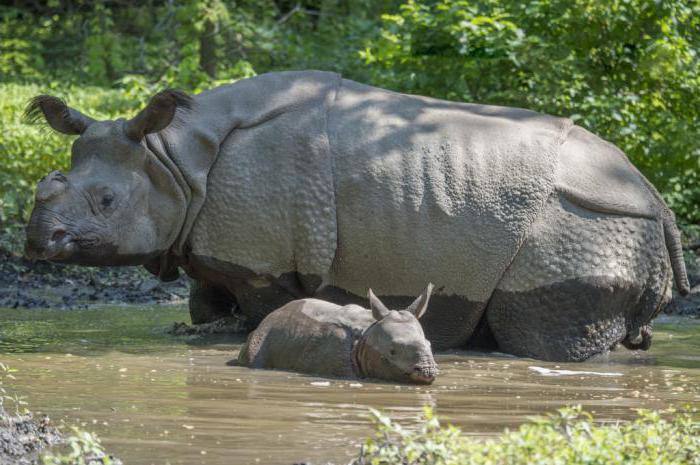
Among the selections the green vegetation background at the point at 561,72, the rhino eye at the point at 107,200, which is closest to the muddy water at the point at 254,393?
the rhino eye at the point at 107,200

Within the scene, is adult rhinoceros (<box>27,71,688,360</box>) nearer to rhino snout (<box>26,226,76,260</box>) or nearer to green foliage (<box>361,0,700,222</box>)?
rhino snout (<box>26,226,76,260</box>)

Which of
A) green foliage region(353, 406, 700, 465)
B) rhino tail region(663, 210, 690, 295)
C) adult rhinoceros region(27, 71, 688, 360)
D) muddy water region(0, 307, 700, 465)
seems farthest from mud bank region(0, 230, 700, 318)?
green foliage region(353, 406, 700, 465)

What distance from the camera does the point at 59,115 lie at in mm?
9555

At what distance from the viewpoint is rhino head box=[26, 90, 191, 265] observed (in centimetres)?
909

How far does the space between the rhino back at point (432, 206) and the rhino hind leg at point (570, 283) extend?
14 centimetres

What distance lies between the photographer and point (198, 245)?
9.38 meters

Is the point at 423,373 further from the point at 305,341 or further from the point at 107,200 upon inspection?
the point at 107,200

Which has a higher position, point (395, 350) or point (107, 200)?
point (107, 200)

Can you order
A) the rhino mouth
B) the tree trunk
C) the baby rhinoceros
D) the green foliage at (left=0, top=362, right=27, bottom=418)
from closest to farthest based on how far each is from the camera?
the green foliage at (left=0, top=362, right=27, bottom=418) → the rhino mouth → the baby rhinoceros → the tree trunk

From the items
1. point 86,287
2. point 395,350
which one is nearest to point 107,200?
point 395,350

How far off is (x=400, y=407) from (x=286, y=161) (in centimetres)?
292

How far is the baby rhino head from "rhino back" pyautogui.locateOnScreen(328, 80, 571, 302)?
1124 mm

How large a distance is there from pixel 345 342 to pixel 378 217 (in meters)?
1.32

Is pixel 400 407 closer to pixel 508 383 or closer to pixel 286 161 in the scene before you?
pixel 508 383
